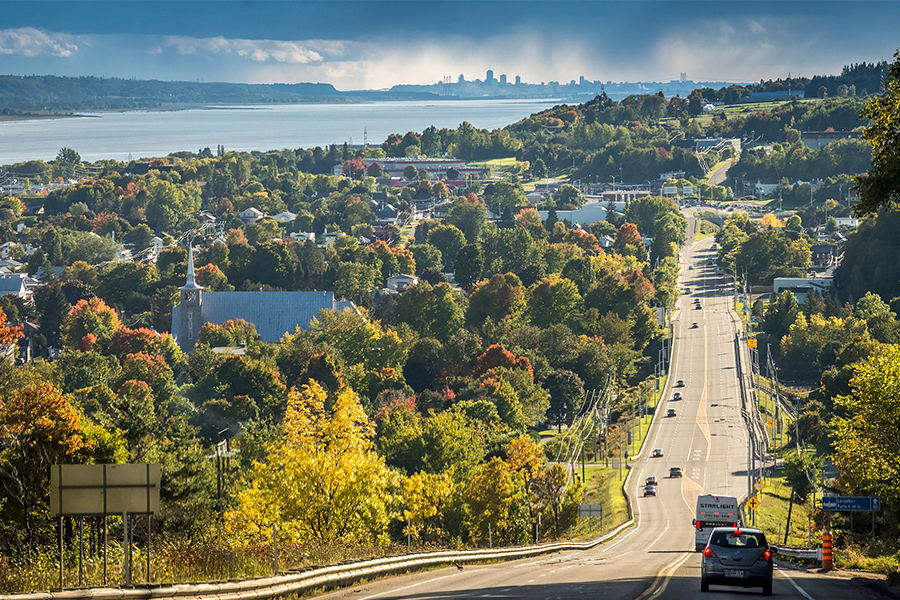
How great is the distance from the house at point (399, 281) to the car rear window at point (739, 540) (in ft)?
372

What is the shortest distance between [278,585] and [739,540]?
7.58m

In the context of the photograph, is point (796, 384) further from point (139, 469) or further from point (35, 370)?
point (139, 469)

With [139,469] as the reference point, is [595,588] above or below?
below

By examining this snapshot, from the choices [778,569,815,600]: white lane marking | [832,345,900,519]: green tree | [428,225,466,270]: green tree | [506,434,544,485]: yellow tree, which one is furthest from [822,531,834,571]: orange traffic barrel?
[428,225,466,270]: green tree

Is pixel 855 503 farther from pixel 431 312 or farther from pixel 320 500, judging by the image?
pixel 431 312

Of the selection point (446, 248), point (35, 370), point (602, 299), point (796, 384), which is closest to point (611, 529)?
point (35, 370)

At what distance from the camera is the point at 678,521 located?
2265 inches

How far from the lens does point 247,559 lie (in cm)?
1994

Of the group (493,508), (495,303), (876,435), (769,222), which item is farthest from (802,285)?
(876,435)

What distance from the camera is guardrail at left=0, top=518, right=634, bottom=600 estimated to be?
51.2ft

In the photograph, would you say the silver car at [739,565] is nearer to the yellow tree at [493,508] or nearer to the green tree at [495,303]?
the yellow tree at [493,508]

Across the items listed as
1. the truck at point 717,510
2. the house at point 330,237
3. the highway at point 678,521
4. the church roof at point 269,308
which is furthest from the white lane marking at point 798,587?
the house at point 330,237

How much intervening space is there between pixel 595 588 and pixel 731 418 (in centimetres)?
7034

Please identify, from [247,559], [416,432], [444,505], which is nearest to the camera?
[247,559]
